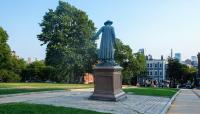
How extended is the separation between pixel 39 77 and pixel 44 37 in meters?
55.7

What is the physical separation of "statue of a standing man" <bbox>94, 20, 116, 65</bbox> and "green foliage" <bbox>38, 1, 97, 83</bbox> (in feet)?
132

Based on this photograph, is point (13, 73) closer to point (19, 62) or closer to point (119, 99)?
point (19, 62)

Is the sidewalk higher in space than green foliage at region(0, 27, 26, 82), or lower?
lower

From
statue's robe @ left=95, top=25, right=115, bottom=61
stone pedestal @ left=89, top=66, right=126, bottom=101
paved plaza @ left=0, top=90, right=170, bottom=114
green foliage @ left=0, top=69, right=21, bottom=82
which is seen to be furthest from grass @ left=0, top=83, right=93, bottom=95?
green foliage @ left=0, top=69, right=21, bottom=82

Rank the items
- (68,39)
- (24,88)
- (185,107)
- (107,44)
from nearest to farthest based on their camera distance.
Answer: (107,44)
(185,107)
(24,88)
(68,39)

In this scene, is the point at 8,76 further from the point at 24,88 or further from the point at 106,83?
the point at 106,83

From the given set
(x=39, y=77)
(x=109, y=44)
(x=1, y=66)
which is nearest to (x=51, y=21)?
A: (x=1, y=66)

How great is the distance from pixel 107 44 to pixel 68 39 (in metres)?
42.9

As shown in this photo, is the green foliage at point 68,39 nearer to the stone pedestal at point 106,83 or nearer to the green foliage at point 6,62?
the green foliage at point 6,62

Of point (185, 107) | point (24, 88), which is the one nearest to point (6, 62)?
point (24, 88)

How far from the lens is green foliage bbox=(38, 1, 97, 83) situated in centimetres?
6191

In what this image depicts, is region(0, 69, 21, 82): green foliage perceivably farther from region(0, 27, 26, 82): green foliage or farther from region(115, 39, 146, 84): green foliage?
region(115, 39, 146, 84): green foliage

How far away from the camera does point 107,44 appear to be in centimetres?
2044

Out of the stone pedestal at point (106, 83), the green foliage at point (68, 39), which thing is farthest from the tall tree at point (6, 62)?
the stone pedestal at point (106, 83)
